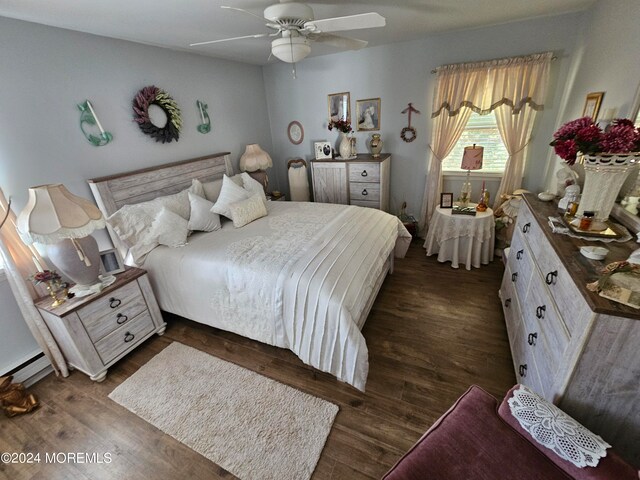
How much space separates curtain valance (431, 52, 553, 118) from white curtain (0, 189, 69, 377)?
4.08 metres

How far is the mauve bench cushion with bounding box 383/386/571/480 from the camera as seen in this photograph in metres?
0.94

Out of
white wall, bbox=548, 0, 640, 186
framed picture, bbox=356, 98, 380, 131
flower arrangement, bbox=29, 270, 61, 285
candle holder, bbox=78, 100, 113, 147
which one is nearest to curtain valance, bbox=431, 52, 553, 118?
white wall, bbox=548, 0, 640, 186

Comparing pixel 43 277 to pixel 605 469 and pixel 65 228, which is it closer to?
pixel 65 228

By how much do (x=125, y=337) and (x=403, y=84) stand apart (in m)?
3.95

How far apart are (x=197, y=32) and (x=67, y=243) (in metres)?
2.04

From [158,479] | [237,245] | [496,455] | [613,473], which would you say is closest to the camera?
[613,473]

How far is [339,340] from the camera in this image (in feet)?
5.54

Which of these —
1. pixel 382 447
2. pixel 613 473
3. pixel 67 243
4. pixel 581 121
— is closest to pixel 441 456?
pixel 613 473

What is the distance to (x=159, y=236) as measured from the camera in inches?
93.9

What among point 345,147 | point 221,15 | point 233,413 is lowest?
point 233,413

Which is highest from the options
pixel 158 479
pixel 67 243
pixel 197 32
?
pixel 197 32

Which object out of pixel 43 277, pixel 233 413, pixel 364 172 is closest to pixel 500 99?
pixel 364 172

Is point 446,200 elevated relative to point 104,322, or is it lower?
elevated

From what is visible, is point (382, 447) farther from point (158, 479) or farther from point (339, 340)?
point (158, 479)
